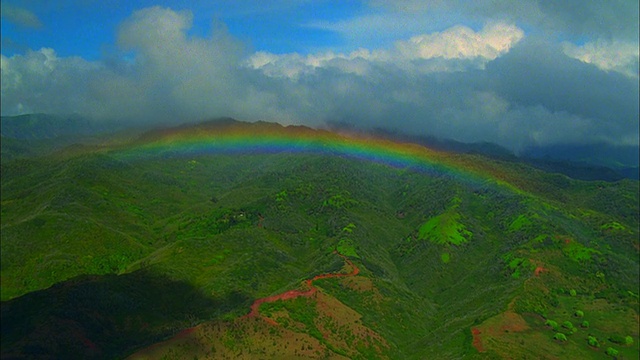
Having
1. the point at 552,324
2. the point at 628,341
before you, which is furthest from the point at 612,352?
the point at 552,324

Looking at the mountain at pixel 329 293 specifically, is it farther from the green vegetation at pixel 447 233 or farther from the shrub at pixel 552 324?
the green vegetation at pixel 447 233

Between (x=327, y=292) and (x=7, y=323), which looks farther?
(x=327, y=292)

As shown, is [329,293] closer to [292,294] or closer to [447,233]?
[292,294]

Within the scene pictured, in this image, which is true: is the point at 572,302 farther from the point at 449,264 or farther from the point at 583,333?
the point at 449,264

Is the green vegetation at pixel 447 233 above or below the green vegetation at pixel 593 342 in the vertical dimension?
above

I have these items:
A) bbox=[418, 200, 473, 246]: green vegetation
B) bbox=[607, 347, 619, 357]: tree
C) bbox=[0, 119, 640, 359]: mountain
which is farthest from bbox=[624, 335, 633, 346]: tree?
bbox=[418, 200, 473, 246]: green vegetation

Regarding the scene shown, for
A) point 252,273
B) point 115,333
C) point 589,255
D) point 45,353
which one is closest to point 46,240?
point 252,273

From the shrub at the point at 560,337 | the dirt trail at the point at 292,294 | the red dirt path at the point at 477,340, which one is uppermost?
the dirt trail at the point at 292,294

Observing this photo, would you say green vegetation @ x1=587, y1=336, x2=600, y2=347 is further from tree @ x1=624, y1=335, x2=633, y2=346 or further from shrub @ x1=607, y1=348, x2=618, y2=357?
tree @ x1=624, y1=335, x2=633, y2=346

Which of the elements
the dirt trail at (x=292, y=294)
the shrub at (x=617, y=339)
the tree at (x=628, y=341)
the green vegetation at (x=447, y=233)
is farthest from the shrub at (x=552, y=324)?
the green vegetation at (x=447, y=233)

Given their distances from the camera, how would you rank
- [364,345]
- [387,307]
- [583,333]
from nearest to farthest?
[364,345]
[583,333]
[387,307]

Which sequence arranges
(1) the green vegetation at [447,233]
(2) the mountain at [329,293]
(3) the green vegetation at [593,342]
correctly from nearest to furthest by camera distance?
(2) the mountain at [329,293]
(3) the green vegetation at [593,342]
(1) the green vegetation at [447,233]
